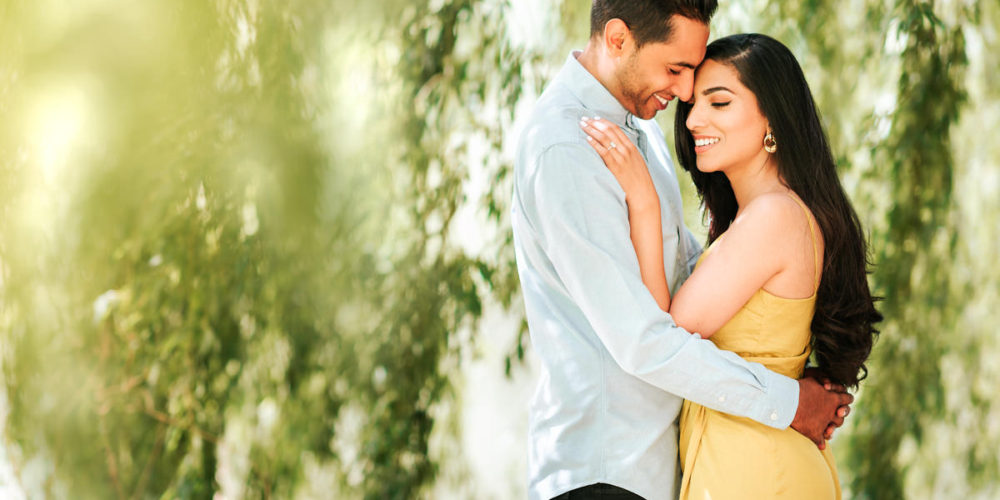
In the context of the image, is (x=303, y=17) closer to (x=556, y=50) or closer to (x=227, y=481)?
(x=556, y=50)

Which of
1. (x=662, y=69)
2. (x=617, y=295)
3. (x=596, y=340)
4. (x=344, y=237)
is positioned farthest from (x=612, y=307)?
(x=344, y=237)

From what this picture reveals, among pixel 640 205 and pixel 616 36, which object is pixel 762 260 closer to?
pixel 640 205

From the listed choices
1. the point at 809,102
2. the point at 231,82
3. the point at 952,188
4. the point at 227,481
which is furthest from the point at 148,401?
the point at 952,188

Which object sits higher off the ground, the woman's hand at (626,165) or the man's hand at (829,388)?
the woman's hand at (626,165)

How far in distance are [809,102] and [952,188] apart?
1.33 m

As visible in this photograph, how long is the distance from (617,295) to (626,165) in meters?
0.23

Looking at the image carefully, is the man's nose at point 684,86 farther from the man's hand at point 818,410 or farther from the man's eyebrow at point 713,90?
the man's hand at point 818,410

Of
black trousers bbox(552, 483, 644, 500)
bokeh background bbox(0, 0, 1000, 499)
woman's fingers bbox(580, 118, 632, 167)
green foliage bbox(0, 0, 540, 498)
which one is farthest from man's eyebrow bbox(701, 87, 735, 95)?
green foliage bbox(0, 0, 540, 498)

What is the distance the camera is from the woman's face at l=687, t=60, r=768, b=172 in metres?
1.77

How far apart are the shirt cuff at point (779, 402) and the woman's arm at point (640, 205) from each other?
0.22 meters

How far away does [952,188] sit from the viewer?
2.86 metres

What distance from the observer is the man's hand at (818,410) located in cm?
170

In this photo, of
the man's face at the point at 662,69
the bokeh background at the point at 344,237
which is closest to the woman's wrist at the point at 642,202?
the man's face at the point at 662,69

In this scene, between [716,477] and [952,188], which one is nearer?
[716,477]
